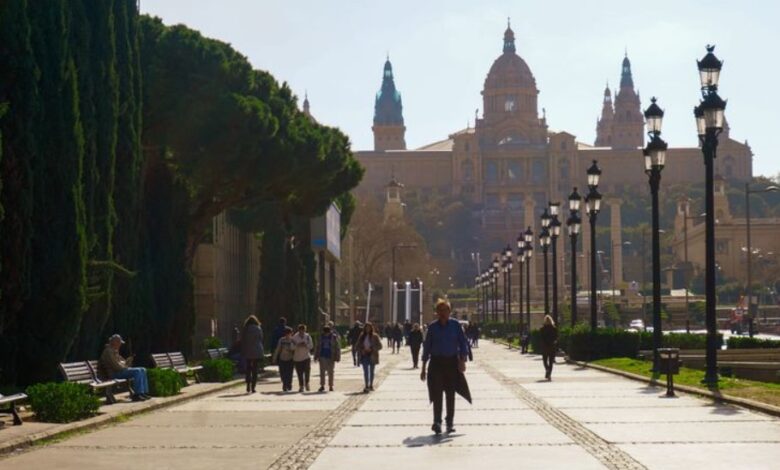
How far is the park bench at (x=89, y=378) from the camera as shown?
22125 mm

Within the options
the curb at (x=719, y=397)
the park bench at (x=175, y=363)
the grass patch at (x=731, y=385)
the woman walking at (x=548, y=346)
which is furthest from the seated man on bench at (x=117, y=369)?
the woman walking at (x=548, y=346)

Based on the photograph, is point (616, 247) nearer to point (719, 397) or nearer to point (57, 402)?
point (719, 397)

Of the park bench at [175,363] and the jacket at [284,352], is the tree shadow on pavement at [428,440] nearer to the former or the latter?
the park bench at [175,363]

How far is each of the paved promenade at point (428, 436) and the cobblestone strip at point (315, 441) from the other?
0.02 meters

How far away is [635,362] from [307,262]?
22807mm

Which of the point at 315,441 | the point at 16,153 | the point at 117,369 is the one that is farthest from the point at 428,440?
the point at 117,369

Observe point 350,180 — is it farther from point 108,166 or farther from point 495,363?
point 108,166

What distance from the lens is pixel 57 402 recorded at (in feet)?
62.5

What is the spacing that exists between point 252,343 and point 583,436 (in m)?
13.7

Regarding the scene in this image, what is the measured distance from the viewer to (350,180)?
46.6 meters

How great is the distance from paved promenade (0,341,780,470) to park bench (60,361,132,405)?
42.1 inches

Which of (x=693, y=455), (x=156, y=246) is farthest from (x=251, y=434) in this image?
(x=156, y=246)

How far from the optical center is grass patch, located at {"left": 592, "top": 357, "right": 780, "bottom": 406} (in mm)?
22050

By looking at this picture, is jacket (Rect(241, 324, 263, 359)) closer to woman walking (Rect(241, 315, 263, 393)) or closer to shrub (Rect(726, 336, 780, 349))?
woman walking (Rect(241, 315, 263, 393))
